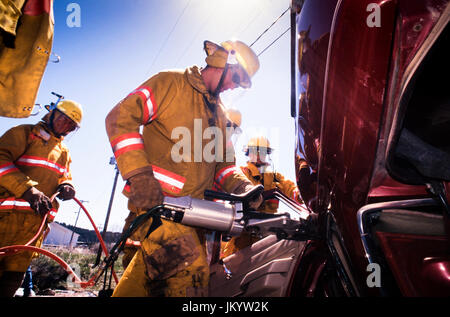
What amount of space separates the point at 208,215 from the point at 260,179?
389 cm

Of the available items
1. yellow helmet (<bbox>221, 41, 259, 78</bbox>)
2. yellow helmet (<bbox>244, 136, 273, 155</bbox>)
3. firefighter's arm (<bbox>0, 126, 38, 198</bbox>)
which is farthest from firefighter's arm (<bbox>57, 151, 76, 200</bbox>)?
yellow helmet (<bbox>244, 136, 273, 155</bbox>)

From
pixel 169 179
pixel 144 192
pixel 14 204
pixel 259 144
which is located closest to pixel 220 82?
pixel 169 179

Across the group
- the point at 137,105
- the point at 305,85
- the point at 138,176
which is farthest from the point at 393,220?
the point at 137,105

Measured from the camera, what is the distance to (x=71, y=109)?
4484 millimetres

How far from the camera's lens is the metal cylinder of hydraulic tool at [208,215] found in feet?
4.72

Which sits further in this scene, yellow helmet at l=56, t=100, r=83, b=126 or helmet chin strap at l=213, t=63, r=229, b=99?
yellow helmet at l=56, t=100, r=83, b=126

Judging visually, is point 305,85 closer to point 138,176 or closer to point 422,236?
point 422,236

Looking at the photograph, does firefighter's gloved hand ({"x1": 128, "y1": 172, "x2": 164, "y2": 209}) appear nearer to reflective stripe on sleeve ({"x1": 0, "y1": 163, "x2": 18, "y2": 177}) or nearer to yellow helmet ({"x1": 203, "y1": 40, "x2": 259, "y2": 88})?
yellow helmet ({"x1": 203, "y1": 40, "x2": 259, "y2": 88})

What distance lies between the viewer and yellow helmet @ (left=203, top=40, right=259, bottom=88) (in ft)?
7.12

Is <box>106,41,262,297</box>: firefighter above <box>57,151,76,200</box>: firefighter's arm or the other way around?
above

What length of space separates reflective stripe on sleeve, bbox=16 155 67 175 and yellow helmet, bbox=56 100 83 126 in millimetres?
971

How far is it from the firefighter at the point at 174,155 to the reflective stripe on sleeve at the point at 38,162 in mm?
2793

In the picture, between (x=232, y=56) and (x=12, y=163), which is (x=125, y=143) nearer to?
(x=232, y=56)

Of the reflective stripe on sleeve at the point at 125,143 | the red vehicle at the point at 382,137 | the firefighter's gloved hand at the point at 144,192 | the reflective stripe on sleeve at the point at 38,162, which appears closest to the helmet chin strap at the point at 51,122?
the reflective stripe on sleeve at the point at 38,162
